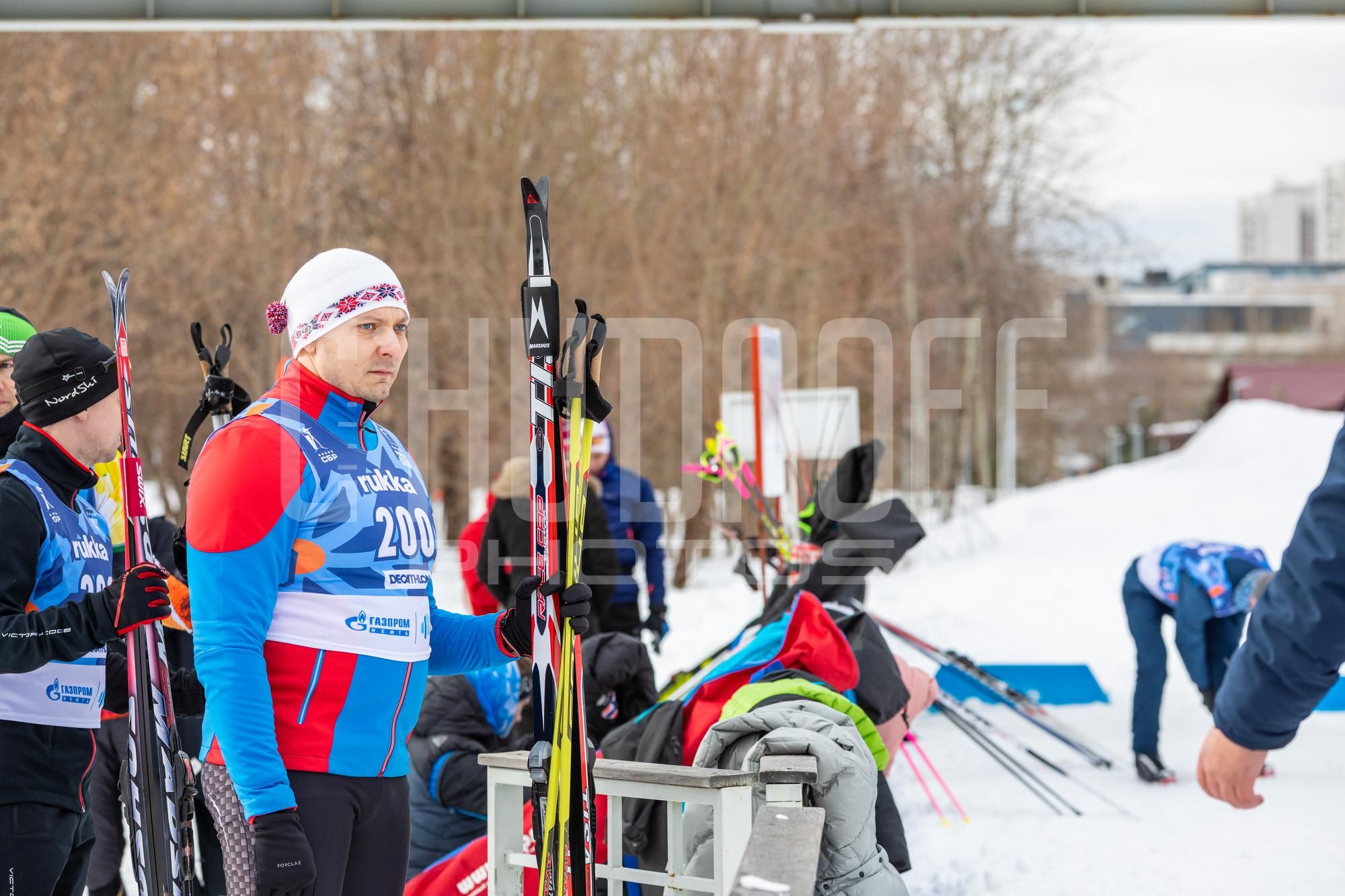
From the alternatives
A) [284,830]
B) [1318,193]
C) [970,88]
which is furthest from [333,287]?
[1318,193]

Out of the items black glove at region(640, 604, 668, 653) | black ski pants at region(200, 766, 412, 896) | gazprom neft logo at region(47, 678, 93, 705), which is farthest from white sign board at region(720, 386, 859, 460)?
black ski pants at region(200, 766, 412, 896)

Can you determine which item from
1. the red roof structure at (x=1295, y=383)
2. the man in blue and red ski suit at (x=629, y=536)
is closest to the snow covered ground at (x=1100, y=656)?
the man in blue and red ski suit at (x=629, y=536)

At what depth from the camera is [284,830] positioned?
204 cm

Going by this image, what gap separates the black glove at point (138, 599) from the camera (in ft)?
7.94

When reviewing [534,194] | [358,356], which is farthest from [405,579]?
[534,194]

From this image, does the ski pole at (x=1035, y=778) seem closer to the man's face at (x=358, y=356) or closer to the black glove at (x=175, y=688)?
the black glove at (x=175, y=688)

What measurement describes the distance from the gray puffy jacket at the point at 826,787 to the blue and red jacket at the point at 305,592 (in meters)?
1.06

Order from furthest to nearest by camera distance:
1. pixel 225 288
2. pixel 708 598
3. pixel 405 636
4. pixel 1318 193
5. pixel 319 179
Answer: pixel 1318 193, pixel 319 179, pixel 225 288, pixel 708 598, pixel 405 636

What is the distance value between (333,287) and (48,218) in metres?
13.9

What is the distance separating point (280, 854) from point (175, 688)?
3.69 feet

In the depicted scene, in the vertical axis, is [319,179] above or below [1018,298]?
above

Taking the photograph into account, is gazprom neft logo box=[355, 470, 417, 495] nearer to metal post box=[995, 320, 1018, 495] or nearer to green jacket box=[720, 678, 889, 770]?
green jacket box=[720, 678, 889, 770]

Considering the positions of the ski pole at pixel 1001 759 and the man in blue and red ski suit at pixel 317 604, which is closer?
the man in blue and red ski suit at pixel 317 604

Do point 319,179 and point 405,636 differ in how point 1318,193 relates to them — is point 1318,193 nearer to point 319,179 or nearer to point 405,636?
point 319,179
